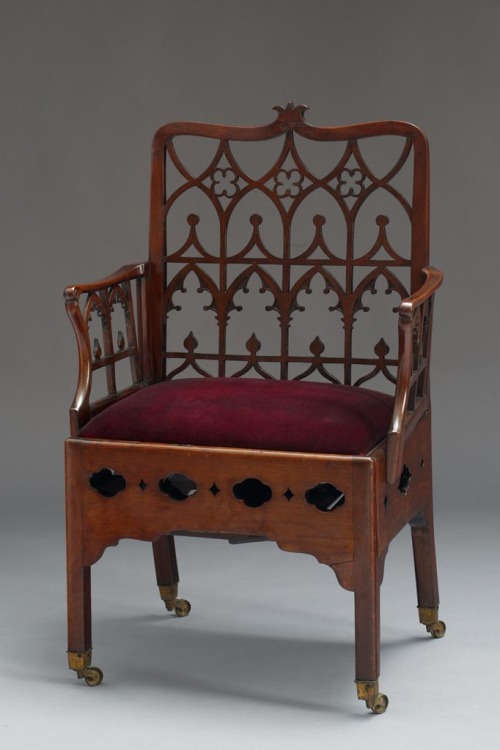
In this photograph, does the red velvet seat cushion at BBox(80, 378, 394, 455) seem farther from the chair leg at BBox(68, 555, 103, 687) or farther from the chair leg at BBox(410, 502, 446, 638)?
the chair leg at BBox(410, 502, 446, 638)

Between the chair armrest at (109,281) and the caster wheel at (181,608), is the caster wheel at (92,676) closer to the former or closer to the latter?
the caster wheel at (181,608)

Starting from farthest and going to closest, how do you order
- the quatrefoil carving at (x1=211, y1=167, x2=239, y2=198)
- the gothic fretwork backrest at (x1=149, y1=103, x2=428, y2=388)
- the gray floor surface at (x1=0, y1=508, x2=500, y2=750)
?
the quatrefoil carving at (x1=211, y1=167, x2=239, y2=198), the gothic fretwork backrest at (x1=149, y1=103, x2=428, y2=388), the gray floor surface at (x1=0, y1=508, x2=500, y2=750)

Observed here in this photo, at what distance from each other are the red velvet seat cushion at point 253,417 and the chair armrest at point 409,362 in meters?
0.05

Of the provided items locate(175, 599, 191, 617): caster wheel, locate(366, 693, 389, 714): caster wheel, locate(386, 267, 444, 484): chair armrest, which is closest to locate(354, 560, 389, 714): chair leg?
locate(366, 693, 389, 714): caster wheel

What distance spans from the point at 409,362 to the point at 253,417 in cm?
34

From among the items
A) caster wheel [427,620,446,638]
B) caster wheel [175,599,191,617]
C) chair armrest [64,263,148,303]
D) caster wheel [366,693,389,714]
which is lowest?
caster wheel [175,599,191,617]

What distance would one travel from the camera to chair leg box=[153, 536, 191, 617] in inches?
144

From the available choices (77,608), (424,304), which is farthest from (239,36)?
(77,608)

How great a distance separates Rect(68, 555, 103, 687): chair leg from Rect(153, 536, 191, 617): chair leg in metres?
0.51

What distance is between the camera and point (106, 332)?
131 inches

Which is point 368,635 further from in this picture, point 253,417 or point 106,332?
point 106,332

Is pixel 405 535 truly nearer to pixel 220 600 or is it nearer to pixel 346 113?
pixel 220 600

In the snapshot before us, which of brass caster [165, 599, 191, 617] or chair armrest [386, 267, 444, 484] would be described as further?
brass caster [165, 599, 191, 617]

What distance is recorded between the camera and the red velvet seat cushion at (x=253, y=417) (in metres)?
2.95
